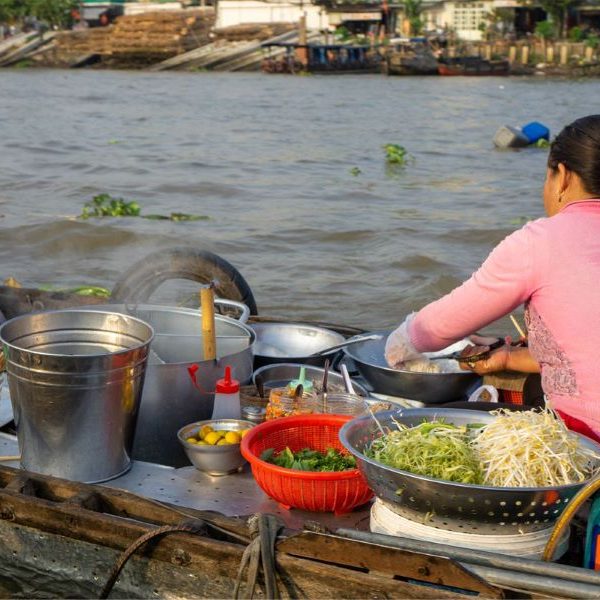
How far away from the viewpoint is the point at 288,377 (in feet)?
13.7

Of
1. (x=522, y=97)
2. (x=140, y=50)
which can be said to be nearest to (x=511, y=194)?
(x=522, y=97)

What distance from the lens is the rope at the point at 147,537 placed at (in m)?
2.78

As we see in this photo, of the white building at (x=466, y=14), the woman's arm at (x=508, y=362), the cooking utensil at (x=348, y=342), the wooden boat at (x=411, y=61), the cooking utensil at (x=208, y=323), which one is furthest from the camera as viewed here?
the white building at (x=466, y=14)

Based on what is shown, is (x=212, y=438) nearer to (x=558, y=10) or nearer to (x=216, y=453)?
(x=216, y=453)

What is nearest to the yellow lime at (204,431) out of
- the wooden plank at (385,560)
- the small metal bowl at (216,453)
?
the small metal bowl at (216,453)

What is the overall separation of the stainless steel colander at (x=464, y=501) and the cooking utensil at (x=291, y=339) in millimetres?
1921

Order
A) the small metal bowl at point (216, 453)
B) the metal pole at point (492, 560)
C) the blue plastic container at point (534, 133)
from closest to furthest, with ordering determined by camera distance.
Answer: the metal pole at point (492, 560), the small metal bowl at point (216, 453), the blue plastic container at point (534, 133)

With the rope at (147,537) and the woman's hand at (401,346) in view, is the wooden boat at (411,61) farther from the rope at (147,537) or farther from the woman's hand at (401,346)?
the rope at (147,537)


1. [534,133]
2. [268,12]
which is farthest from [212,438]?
[268,12]

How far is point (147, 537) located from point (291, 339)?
82.9 inches

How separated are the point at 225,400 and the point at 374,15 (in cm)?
7738

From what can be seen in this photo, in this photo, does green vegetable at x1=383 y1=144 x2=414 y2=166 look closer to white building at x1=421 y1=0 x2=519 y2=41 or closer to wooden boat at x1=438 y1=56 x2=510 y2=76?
wooden boat at x1=438 y1=56 x2=510 y2=76

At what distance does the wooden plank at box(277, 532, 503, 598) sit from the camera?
2.44m

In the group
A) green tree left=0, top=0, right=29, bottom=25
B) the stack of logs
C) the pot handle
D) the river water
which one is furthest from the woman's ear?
green tree left=0, top=0, right=29, bottom=25
